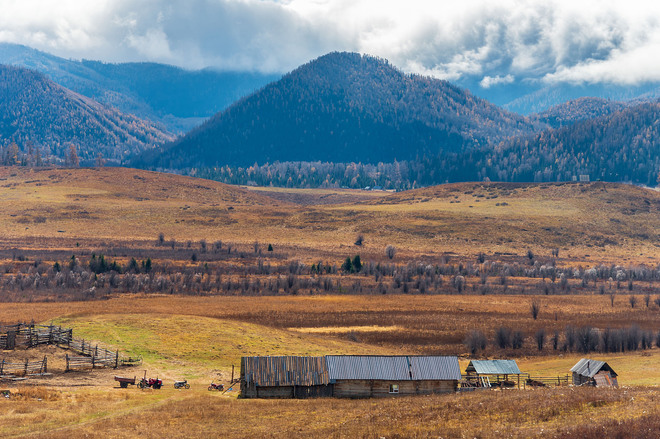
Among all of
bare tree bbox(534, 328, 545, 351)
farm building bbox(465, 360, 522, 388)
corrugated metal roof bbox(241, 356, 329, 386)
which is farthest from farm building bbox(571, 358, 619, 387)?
corrugated metal roof bbox(241, 356, 329, 386)

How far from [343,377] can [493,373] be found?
1367 centimetres

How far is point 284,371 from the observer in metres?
52.2

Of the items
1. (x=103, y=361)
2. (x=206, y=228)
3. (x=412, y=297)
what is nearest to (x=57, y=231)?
(x=206, y=228)

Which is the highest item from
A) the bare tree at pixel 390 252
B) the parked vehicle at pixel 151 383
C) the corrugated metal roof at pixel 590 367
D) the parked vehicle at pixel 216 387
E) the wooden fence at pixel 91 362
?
the bare tree at pixel 390 252

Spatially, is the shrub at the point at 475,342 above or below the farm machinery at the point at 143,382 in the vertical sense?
above

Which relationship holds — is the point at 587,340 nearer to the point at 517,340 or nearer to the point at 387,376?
the point at 517,340

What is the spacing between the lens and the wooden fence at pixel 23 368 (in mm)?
50831

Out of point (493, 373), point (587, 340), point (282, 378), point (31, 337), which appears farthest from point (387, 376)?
point (587, 340)

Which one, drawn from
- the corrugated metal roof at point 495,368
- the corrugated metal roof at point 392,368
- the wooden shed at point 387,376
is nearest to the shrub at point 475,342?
the corrugated metal roof at point 495,368

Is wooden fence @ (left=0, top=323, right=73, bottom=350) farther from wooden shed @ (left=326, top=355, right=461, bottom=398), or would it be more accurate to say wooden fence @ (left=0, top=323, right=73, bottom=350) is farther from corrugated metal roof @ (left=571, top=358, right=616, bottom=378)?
corrugated metal roof @ (left=571, top=358, right=616, bottom=378)

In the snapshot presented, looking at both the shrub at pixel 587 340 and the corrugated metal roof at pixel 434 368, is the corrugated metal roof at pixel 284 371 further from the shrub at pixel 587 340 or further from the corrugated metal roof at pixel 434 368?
the shrub at pixel 587 340

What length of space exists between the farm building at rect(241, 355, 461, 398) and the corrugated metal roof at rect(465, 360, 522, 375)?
439 centimetres

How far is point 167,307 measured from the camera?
94000 millimetres

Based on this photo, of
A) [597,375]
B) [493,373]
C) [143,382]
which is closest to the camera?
[143,382]
